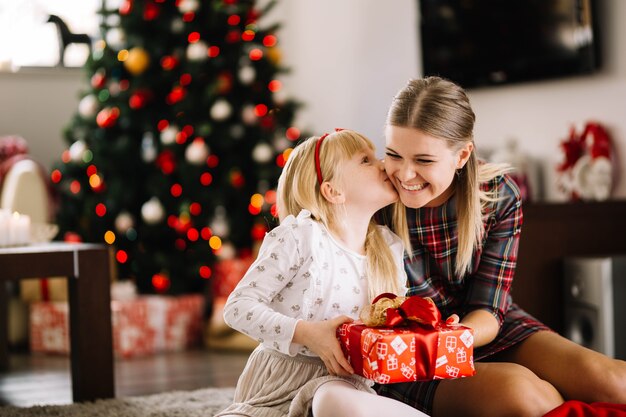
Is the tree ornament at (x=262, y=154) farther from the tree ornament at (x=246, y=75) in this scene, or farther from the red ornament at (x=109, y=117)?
the red ornament at (x=109, y=117)

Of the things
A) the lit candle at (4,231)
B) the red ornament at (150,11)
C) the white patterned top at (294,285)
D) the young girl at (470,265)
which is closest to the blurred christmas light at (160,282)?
the red ornament at (150,11)

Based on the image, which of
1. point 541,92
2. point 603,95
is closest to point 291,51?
point 541,92

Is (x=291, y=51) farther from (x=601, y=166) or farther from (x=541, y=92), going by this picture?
(x=601, y=166)

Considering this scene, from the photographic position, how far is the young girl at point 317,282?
63.5 inches

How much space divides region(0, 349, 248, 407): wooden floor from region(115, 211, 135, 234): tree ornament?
25.2 inches

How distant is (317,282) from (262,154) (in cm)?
236

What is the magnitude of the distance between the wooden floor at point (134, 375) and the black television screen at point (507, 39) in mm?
1559

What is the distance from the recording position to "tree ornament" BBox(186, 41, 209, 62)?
4039mm

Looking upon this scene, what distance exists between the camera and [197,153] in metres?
3.95

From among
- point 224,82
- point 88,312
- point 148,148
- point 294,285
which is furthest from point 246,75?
point 294,285

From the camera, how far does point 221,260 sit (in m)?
4.03

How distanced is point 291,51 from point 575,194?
7.45 feet

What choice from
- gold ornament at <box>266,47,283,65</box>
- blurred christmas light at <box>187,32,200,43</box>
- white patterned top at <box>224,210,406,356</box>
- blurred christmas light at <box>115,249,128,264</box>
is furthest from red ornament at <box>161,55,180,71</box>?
white patterned top at <box>224,210,406,356</box>

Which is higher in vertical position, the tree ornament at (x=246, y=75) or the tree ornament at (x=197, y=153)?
the tree ornament at (x=246, y=75)
